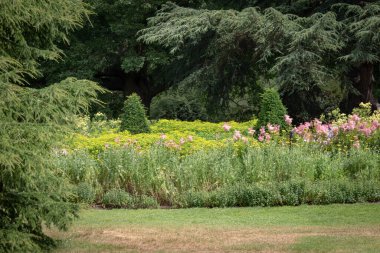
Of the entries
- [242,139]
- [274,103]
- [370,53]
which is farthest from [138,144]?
[370,53]

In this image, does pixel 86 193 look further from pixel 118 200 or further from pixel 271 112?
pixel 271 112

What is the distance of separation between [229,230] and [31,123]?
295 centimetres

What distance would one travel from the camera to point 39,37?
7.38m

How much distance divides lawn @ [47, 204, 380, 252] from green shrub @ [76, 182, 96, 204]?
1.36ft

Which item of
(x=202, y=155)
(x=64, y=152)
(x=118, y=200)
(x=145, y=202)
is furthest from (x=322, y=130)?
(x=64, y=152)

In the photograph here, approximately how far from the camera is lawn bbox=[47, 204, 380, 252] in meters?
7.21

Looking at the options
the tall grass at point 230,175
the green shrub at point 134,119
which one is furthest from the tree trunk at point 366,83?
the tall grass at point 230,175

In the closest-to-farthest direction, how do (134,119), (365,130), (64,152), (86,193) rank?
(86,193), (64,152), (365,130), (134,119)

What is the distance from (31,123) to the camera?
6188 mm

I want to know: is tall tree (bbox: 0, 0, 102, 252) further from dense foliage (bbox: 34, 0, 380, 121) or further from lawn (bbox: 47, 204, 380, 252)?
dense foliage (bbox: 34, 0, 380, 121)

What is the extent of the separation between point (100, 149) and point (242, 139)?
238 cm

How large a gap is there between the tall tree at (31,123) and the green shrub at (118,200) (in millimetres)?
3311

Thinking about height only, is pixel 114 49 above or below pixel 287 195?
above

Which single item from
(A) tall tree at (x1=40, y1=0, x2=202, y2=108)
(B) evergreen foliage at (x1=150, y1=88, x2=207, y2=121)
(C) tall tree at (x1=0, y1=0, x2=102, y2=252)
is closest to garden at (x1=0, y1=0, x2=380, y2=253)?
(C) tall tree at (x1=0, y1=0, x2=102, y2=252)
